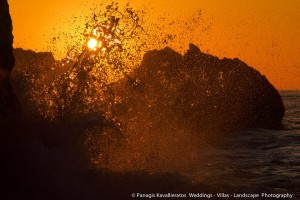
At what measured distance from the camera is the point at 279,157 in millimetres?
17359

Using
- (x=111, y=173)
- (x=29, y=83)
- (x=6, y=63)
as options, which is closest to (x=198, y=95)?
(x=29, y=83)

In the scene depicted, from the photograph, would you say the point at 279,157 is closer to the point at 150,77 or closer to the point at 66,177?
the point at 66,177

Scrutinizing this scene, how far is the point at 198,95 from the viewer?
34875 mm

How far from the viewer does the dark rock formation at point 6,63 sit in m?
10.6

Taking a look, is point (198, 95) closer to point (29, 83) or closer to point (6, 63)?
point (29, 83)

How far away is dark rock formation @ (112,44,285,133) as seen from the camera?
1040 inches

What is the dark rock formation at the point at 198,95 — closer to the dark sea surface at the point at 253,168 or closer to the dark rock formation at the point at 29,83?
the dark sea surface at the point at 253,168

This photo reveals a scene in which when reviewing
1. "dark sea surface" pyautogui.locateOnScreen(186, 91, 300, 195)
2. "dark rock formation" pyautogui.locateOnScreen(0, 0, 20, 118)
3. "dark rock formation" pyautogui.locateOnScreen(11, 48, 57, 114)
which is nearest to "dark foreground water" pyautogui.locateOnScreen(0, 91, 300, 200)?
"dark sea surface" pyautogui.locateOnScreen(186, 91, 300, 195)

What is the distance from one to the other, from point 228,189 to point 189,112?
69.3 feet

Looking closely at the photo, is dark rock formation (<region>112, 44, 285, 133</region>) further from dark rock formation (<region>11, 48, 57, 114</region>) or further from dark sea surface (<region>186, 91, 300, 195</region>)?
dark rock formation (<region>11, 48, 57, 114</region>)

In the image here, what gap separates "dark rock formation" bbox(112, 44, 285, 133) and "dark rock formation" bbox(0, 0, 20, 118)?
11754 mm

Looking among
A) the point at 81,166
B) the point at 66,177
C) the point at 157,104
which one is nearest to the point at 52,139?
the point at 81,166

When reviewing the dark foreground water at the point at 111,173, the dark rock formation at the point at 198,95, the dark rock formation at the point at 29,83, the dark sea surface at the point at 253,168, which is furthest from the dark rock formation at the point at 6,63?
the dark rock formation at the point at 198,95

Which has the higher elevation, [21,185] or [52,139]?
[52,139]
